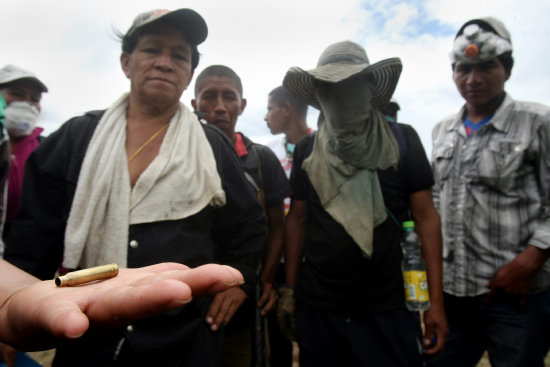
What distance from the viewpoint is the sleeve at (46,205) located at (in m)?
1.79

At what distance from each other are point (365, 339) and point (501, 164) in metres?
1.67

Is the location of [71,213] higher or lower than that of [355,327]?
higher

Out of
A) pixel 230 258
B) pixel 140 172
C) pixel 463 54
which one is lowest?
pixel 230 258

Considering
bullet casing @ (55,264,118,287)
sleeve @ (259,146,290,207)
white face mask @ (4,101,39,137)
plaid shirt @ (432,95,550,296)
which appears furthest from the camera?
white face mask @ (4,101,39,137)

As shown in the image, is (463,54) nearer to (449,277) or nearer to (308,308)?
(449,277)

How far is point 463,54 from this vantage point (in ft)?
9.24

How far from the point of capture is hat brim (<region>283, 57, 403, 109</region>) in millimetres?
2361

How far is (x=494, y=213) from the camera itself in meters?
2.58

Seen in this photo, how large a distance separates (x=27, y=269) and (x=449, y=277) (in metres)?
2.92

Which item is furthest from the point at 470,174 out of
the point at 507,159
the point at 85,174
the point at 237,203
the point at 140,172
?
the point at 85,174

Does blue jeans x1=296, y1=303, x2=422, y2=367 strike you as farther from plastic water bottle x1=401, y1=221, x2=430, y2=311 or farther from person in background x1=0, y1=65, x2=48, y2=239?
person in background x1=0, y1=65, x2=48, y2=239

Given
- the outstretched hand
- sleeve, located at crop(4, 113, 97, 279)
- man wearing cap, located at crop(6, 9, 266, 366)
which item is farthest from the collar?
the outstretched hand

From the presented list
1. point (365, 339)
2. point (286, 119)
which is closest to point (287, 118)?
point (286, 119)

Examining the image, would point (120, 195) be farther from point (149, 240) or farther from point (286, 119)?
point (286, 119)
